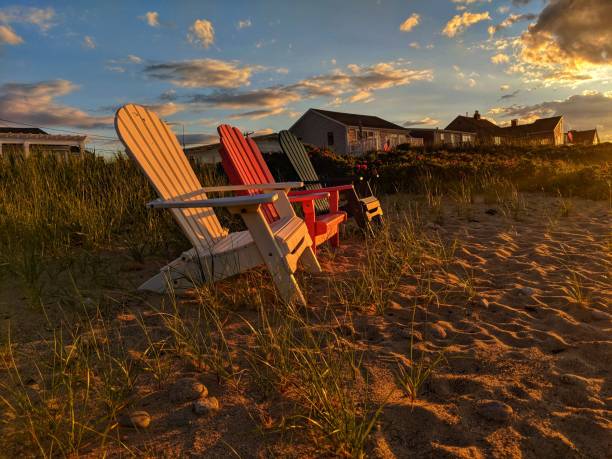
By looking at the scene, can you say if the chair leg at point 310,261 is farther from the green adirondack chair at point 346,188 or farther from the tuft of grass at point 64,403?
the tuft of grass at point 64,403

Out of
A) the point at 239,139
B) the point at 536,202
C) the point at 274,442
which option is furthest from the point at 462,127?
the point at 274,442

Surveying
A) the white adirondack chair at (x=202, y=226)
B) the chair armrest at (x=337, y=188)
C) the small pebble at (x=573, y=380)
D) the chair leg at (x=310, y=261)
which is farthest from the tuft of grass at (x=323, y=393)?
the chair armrest at (x=337, y=188)

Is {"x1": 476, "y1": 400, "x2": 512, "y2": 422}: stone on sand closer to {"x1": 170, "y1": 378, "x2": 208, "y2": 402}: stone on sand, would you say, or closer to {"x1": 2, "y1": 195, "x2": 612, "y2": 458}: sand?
{"x1": 2, "y1": 195, "x2": 612, "y2": 458}: sand

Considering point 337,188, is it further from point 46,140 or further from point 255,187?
point 46,140

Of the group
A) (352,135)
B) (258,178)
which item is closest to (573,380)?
(258,178)

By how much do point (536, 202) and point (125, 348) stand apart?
6353 mm

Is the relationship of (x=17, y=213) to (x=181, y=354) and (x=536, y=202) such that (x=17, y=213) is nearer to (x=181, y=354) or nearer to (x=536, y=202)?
(x=181, y=354)

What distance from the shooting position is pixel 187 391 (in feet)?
5.73

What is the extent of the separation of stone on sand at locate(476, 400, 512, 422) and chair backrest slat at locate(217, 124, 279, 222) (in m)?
2.64

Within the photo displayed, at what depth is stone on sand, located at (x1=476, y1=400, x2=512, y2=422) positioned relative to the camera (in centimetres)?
160

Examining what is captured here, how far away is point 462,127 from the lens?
44156 mm

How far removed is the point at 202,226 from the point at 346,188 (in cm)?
180

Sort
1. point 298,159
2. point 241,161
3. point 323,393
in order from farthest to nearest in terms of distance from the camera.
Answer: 1. point 298,159
2. point 241,161
3. point 323,393

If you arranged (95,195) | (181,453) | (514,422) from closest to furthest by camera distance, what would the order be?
(181,453) → (514,422) → (95,195)
